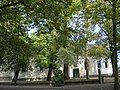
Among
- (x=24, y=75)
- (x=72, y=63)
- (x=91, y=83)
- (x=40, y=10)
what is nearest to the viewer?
(x=40, y=10)

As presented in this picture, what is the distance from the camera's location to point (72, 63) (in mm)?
45906

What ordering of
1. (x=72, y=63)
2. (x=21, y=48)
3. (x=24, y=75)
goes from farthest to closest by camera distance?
(x=24, y=75) < (x=72, y=63) < (x=21, y=48)

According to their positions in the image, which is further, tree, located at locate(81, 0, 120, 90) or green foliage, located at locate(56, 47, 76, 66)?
green foliage, located at locate(56, 47, 76, 66)

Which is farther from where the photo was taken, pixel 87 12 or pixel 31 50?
pixel 87 12

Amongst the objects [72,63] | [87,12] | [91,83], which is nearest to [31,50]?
[87,12]

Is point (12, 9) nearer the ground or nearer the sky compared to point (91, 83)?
nearer the sky

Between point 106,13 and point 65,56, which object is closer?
point 106,13

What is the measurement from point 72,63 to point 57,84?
909cm

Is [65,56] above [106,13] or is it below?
below

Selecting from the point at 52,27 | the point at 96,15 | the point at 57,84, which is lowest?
the point at 57,84

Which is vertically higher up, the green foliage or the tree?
the tree

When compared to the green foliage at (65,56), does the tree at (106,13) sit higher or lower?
higher

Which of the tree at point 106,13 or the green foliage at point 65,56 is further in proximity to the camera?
the green foliage at point 65,56

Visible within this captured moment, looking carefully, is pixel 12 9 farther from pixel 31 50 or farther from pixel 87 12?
pixel 87 12
